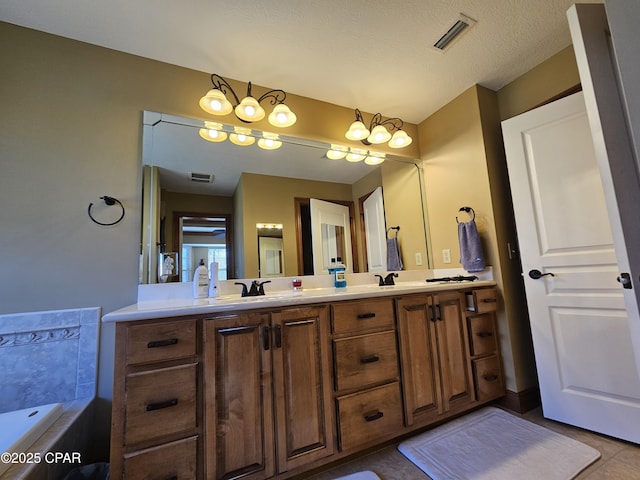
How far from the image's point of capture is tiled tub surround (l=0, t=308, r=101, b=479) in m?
1.27

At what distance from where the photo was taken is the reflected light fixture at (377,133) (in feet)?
7.23

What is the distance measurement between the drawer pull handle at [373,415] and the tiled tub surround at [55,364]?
4.38 ft

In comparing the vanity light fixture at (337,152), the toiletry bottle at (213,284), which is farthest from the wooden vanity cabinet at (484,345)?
the toiletry bottle at (213,284)

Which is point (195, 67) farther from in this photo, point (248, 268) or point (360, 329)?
point (360, 329)

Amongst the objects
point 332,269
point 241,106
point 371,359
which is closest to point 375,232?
point 332,269

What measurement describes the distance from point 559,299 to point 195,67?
9.25ft

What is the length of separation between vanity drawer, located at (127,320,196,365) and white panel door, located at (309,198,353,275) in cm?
108

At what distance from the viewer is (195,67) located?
71.4 inches

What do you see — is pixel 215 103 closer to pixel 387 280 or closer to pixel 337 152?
pixel 337 152

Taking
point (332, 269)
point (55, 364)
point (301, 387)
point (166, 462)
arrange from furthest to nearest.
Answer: point (332, 269) < point (55, 364) < point (301, 387) < point (166, 462)

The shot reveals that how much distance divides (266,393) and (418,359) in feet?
2.93

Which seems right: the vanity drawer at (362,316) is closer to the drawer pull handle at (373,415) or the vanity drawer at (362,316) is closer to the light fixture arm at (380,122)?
the drawer pull handle at (373,415)

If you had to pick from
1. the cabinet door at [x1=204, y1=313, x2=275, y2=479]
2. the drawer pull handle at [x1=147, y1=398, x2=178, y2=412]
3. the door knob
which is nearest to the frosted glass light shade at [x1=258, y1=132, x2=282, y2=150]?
the cabinet door at [x1=204, y1=313, x2=275, y2=479]

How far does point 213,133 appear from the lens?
6.05ft
